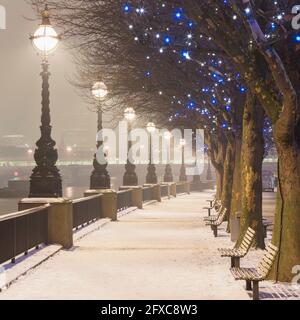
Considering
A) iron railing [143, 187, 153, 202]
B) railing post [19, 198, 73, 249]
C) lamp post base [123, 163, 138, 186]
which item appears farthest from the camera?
iron railing [143, 187, 153, 202]

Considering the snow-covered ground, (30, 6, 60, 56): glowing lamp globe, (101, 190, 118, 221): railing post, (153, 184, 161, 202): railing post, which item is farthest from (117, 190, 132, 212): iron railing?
(30, 6, 60, 56): glowing lamp globe

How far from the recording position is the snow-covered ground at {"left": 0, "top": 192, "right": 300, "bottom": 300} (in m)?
12.1

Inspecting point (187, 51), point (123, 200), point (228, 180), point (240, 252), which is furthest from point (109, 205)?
point (240, 252)

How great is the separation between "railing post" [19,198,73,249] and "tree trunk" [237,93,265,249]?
4541 millimetres

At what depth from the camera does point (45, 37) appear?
Answer: 18.9m

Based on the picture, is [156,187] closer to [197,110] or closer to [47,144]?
[197,110]

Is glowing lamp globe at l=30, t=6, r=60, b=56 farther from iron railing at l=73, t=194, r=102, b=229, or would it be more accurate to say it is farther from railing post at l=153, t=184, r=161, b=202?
railing post at l=153, t=184, r=161, b=202

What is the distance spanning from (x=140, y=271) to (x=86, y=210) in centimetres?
1181

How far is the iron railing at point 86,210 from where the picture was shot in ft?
80.0

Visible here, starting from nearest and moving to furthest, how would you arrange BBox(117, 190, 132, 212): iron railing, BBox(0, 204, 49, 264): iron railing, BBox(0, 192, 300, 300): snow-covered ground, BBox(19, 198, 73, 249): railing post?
BBox(0, 192, 300, 300): snow-covered ground < BBox(0, 204, 49, 264): iron railing < BBox(19, 198, 73, 249): railing post < BBox(117, 190, 132, 212): iron railing

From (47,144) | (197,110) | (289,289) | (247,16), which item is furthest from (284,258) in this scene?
(197,110)

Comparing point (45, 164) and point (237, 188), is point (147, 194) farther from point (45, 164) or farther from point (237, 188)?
point (45, 164)

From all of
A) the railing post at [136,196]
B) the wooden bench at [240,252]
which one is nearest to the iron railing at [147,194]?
the railing post at [136,196]
